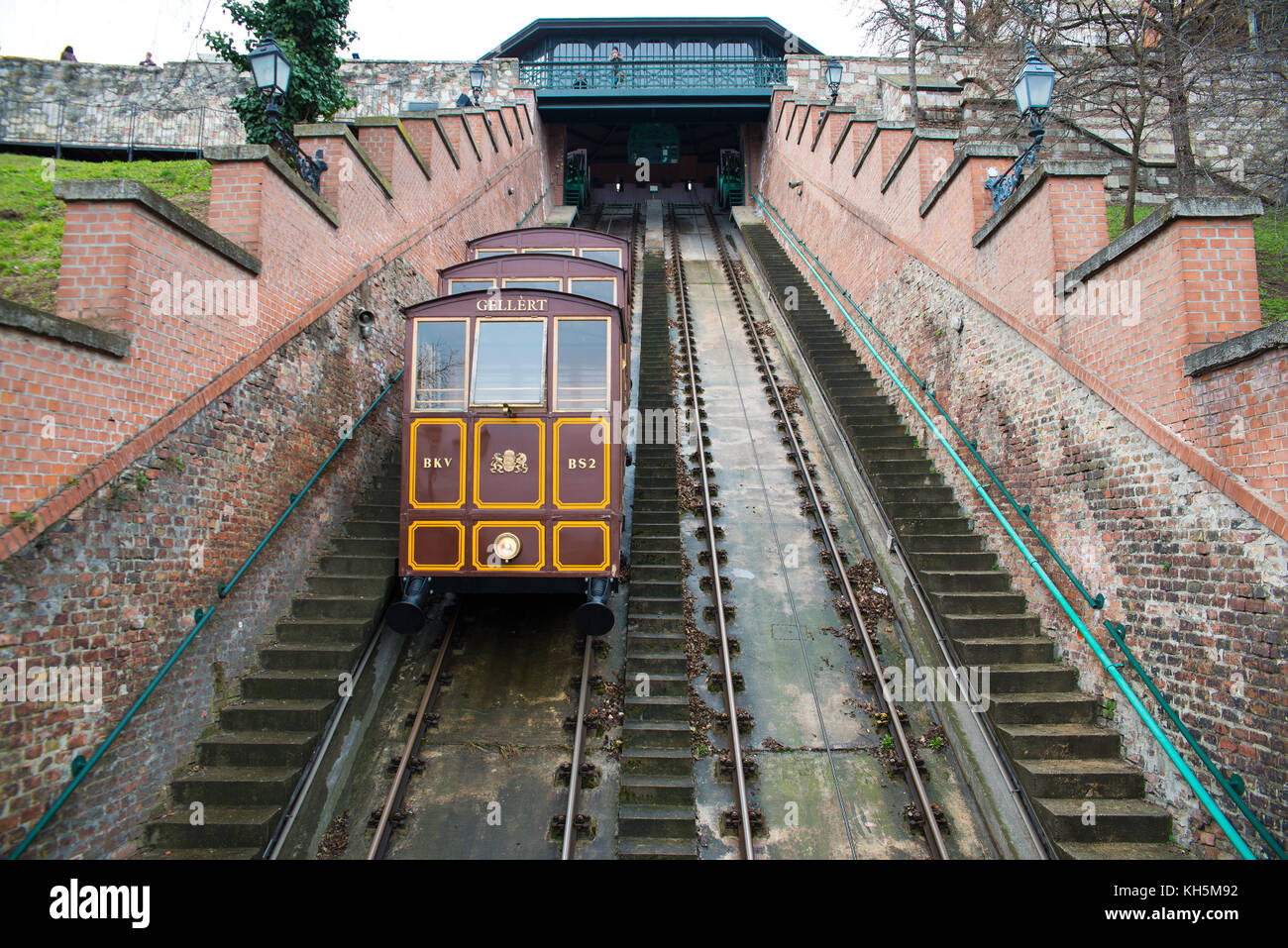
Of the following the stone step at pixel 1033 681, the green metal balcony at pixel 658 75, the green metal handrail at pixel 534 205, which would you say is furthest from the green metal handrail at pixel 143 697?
the green metal balcony at pixel 658 75

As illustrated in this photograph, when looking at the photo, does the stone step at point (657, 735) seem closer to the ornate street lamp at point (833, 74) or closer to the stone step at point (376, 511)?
the stone step at point (376, 511)

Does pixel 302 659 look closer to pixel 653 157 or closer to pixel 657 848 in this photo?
pixel 657 848

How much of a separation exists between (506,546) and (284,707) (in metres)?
2.28

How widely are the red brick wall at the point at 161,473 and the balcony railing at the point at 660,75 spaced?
20685mm

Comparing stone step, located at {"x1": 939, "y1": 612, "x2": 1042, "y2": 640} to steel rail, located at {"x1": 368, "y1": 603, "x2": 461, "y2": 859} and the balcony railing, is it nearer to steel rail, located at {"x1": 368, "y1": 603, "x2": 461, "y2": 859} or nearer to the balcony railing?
steel rail, located at {"x1": 368, "y1": 603, "x2": 461, "y2": 859}

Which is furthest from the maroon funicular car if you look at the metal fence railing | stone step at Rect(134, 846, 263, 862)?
the metal fence railing

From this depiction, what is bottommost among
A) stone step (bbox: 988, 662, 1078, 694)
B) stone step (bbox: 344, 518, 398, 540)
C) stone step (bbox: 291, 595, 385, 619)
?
stone step (bbox: 988, 662, 1078, 694)

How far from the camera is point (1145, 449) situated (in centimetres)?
560

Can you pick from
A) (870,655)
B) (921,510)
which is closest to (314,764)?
(870,655)

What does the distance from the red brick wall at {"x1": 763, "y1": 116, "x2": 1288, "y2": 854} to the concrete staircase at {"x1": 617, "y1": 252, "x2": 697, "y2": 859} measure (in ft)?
11.6

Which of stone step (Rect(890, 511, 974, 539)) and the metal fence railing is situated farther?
the metal fence railing

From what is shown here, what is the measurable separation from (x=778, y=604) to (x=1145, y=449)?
3.73m

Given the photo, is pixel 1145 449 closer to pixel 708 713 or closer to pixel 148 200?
pixel 708 713

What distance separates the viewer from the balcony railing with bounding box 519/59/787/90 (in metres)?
25.9
